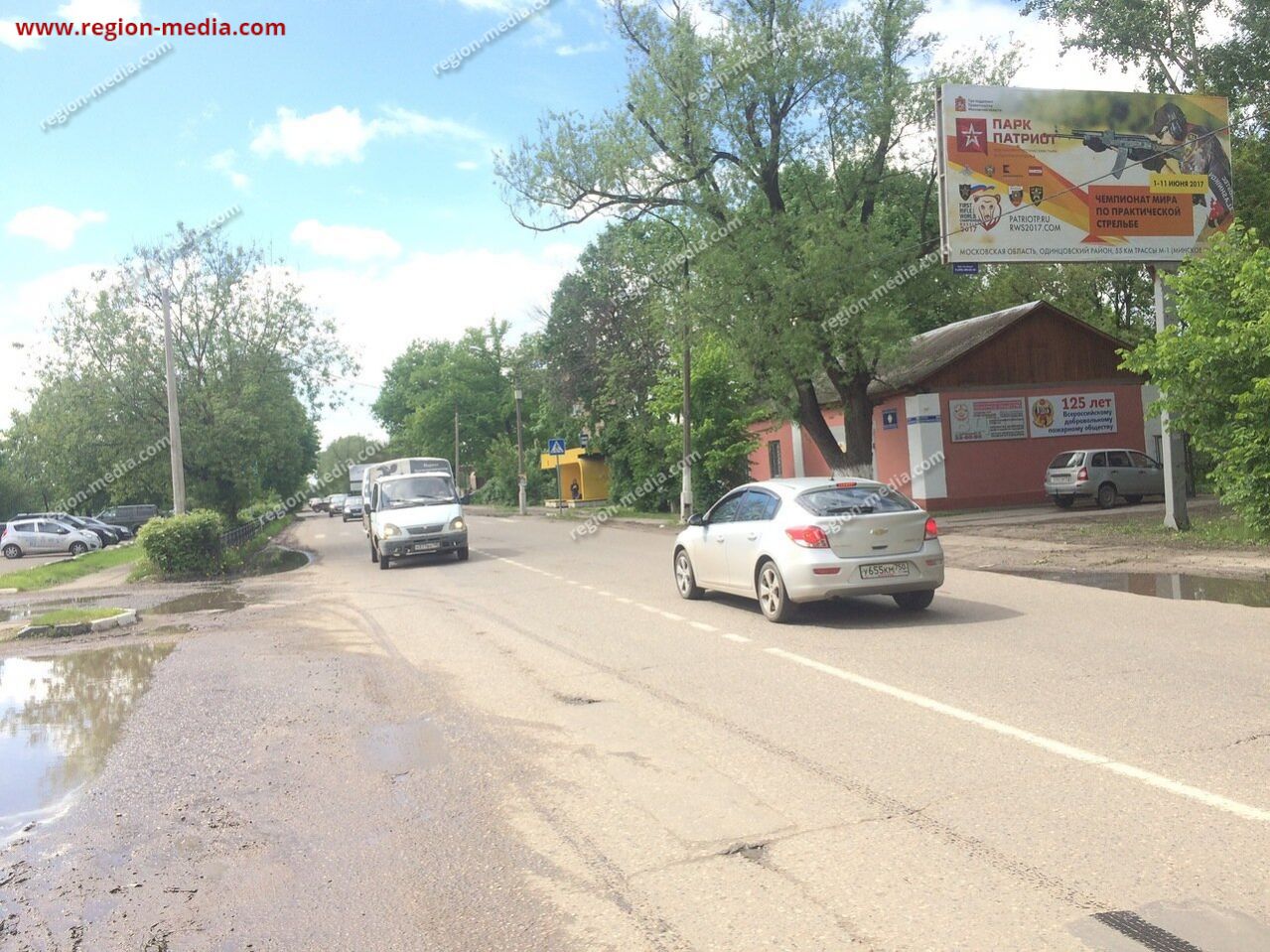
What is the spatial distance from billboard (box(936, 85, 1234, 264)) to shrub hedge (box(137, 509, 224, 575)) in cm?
1713

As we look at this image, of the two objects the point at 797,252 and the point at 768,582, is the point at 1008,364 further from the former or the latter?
the point at 768,582

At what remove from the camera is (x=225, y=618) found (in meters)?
14.6

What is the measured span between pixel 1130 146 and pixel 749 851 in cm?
1999

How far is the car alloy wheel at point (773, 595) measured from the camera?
35.0ft

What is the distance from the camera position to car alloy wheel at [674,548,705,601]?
516 inches

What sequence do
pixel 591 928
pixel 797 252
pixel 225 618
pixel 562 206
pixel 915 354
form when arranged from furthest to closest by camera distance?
pixel 915 354, pixel 562 206, pixel 797 252, pixel 225 618, pixel 591 928

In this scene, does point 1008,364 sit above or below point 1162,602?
above

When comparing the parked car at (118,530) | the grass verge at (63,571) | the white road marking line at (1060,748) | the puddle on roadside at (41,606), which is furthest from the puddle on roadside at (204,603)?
the parked car at (118,530)

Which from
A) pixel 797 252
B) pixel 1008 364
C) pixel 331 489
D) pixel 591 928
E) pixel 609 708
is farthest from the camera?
pixel 331 489

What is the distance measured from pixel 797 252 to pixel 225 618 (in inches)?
590

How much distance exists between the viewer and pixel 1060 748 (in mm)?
5742

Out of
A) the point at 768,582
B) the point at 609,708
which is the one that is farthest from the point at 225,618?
the point at 609,708

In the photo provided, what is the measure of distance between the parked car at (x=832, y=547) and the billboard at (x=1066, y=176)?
35.5ft

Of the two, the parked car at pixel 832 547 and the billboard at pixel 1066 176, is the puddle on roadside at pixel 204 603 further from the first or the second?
the billboard at pixel 1066 176
